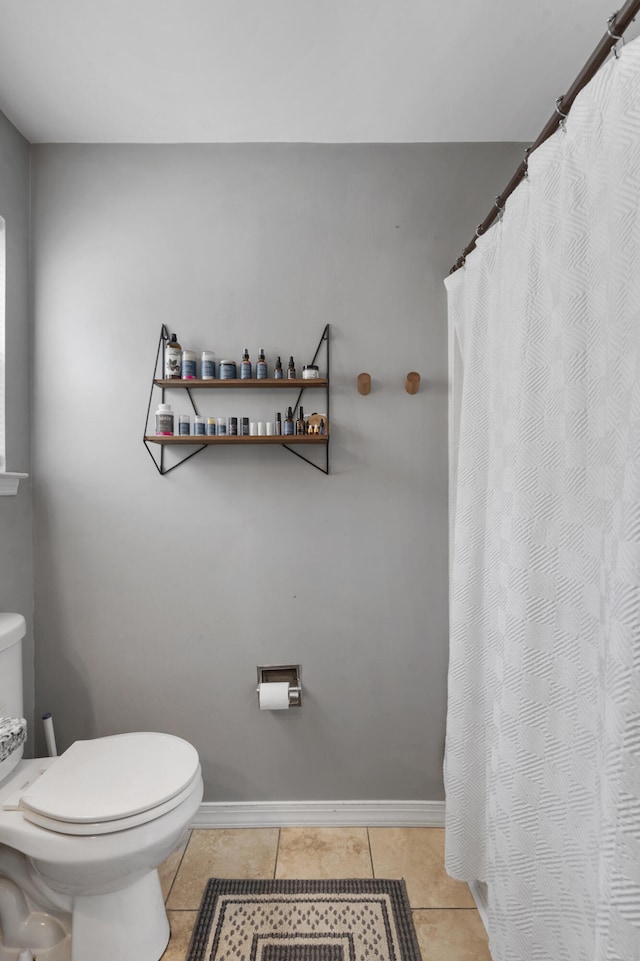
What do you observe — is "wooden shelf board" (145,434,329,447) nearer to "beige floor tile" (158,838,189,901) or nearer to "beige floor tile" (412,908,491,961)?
"beige floor tile" (158,838,189,901)

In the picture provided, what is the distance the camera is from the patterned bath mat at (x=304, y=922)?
4.68ft

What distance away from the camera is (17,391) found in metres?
1.84

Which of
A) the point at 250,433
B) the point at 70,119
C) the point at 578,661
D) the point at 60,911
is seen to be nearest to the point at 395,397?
the point at 250,433

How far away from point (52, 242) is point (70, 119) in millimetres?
394

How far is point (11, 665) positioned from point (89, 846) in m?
0.62

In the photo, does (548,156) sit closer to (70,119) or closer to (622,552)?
(622,552)

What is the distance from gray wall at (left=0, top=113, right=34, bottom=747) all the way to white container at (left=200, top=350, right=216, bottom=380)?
652 mm

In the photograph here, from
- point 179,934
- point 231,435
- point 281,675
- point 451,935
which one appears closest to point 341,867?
point 451,935

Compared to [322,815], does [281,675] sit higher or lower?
higher

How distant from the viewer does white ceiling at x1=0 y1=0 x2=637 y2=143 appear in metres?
1.35

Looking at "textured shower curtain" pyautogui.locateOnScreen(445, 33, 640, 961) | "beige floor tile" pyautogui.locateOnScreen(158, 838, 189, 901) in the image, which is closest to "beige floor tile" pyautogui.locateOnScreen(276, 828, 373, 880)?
"beige floor tile" pyautogui.locateOnScreen(158, 838, 189, 901)

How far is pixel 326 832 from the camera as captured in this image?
190cm

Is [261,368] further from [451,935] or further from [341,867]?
[451,935]

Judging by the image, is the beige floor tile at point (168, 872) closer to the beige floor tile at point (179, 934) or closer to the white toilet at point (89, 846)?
the beige floor tile at point (179, 934)
